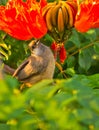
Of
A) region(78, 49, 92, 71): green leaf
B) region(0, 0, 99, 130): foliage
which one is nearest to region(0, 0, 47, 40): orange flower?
region(0, 0, 99, 130): foliage

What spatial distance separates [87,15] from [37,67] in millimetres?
224

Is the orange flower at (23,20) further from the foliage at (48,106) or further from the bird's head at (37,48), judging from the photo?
the foliage at (48,106)

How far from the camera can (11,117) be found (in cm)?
68

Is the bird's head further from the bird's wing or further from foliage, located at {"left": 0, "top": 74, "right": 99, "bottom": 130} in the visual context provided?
foliage, located at {"left": 0, "top": 74, "right": 99, "bottom": 130}

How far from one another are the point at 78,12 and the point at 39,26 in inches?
4.8

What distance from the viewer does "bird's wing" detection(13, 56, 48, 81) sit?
142cm

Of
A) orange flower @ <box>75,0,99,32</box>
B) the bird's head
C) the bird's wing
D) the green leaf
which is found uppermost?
orange flower @ <box>75,0,99,32</box>

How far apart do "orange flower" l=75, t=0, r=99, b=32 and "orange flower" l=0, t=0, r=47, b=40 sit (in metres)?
0.10

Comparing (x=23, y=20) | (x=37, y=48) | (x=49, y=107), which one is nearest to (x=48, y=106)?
(x=49, y=107)

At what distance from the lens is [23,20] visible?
132 cm

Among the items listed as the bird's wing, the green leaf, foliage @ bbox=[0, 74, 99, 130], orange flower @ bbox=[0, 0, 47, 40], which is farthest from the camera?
the green leaf

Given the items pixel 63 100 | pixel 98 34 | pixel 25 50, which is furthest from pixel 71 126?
pixel 98 34

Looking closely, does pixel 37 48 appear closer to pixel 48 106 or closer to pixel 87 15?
pixel 87 15

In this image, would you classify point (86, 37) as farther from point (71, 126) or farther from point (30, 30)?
point (71, 126)
